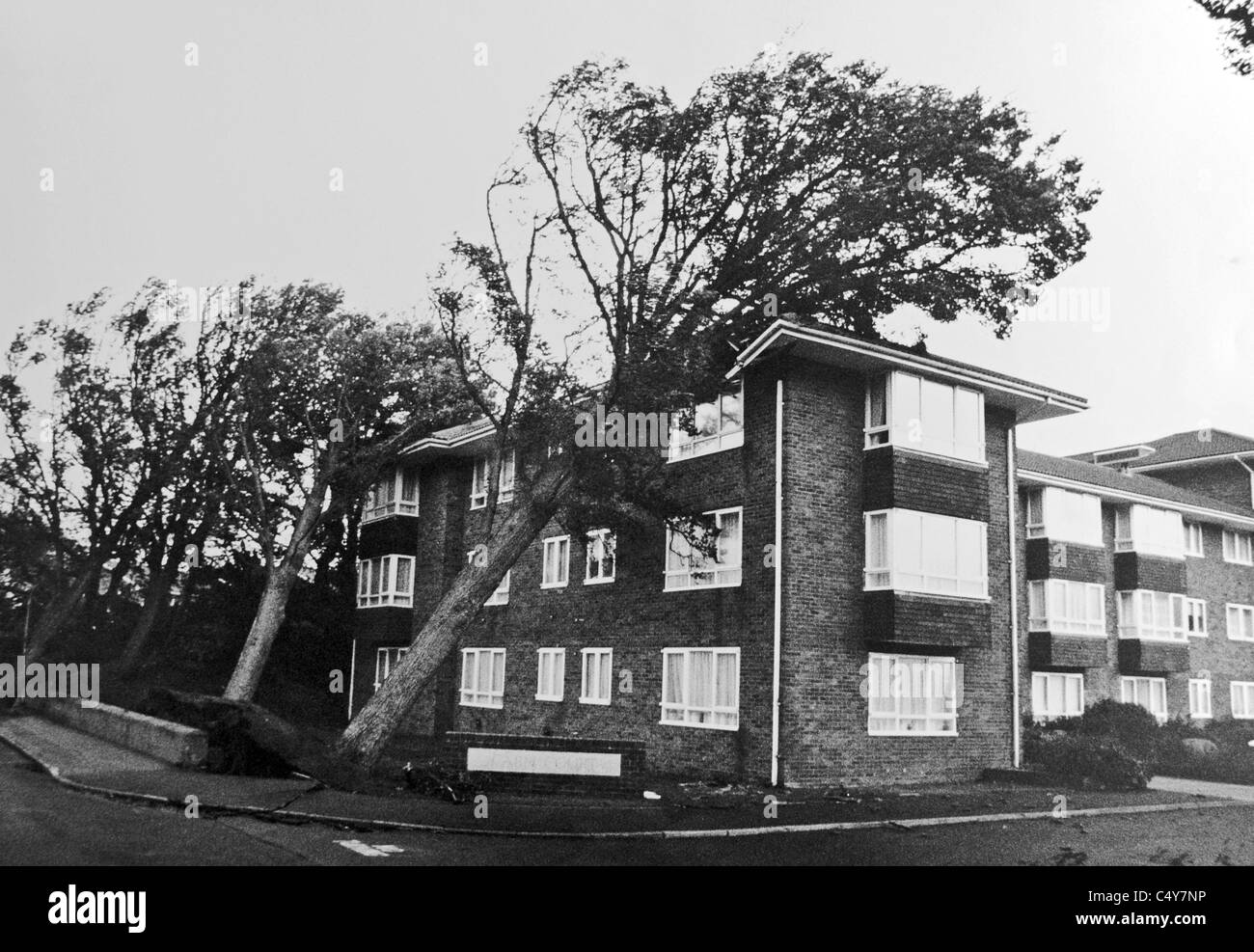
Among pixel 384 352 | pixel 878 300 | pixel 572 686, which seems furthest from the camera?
pixel 384 352

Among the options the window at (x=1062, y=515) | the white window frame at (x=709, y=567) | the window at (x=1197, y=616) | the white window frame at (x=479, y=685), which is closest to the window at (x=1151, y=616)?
the window at (x=1197, y=616)

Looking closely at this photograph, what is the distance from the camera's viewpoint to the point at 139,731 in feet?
59.4

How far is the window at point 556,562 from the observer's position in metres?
26.1

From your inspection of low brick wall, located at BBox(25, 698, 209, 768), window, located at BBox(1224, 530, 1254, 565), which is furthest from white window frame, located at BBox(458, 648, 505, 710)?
window, located at BBox(1224, 530, 1254, 565)

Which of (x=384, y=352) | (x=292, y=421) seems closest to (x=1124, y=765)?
(x=384, y=352)

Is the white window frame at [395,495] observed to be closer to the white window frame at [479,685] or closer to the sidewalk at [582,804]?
the white window frame at [479,685]

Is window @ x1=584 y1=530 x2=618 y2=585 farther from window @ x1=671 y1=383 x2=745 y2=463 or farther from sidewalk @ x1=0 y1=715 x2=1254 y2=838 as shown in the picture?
sidewalk @ x1=0 y1=715 x2=1254 y2=838

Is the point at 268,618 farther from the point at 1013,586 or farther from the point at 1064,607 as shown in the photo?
the point at 1064,607

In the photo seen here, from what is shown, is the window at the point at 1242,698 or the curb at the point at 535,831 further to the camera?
the window at the point at 1242,698

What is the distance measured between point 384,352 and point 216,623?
12031mm

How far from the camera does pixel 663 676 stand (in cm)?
2202

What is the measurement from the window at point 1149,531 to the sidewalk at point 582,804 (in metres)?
13.0

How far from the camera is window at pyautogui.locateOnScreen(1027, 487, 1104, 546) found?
30.1 metres
